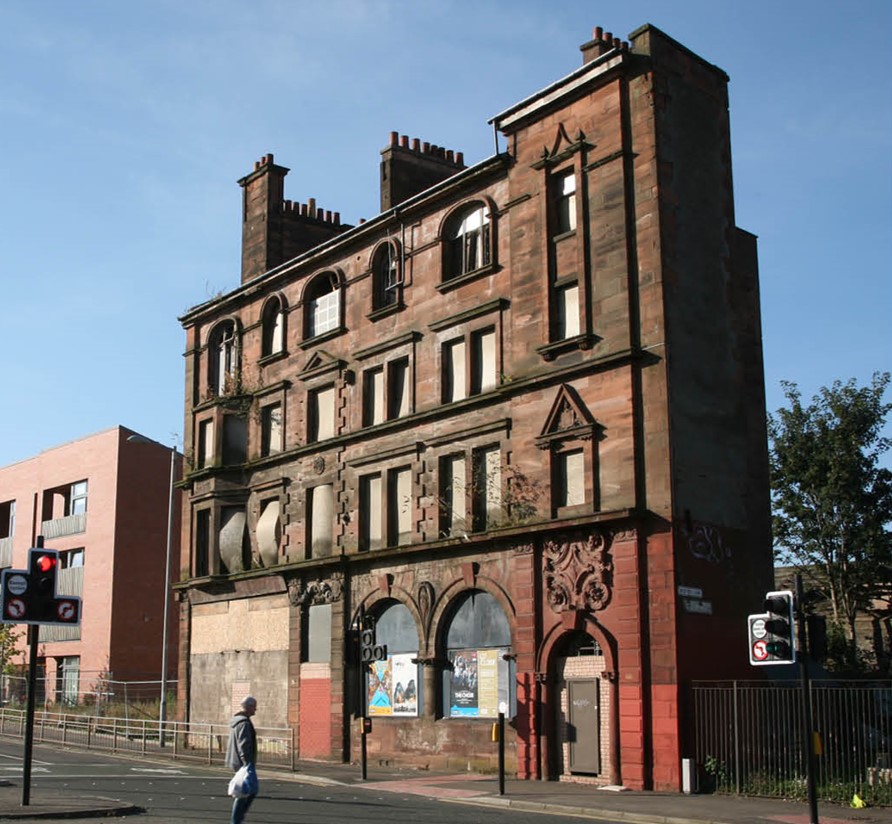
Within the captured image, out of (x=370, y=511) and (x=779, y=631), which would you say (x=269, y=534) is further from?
(x=779, y=631)

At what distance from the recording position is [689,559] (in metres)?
25.5

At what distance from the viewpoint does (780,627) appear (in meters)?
17.2

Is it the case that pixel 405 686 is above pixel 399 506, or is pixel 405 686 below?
below

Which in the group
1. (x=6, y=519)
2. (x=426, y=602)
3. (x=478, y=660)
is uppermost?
(x=6, y=519)

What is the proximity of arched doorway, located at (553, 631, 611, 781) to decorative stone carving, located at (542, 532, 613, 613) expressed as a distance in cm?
87

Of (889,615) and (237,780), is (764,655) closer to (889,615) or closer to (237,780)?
(237,780)

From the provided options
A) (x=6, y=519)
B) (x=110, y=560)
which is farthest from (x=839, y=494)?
(x=6, y=519)

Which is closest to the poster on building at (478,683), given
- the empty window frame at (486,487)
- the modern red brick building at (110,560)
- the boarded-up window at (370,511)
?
the empty window frame at (486,487)

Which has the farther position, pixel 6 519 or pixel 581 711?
pixel 6 519

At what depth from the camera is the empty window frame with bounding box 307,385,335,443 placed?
36250 millimetres

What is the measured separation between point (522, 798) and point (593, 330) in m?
10.2

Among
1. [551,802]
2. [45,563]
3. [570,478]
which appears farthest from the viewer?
[570,478]

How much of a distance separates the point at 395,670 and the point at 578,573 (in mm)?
7681

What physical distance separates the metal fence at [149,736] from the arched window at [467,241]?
1308 cm
